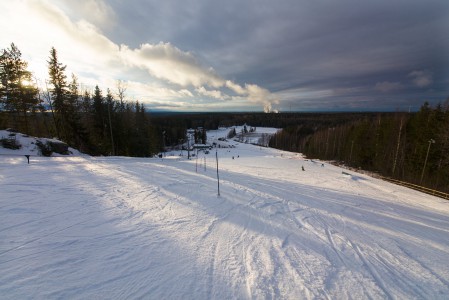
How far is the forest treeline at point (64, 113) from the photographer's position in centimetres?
2250

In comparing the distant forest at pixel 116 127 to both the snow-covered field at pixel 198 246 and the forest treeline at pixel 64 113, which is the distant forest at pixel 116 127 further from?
the snow-covered field at pixel 198 246

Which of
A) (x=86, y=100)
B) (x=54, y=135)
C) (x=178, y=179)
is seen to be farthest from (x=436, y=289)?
(x=86, y=100)

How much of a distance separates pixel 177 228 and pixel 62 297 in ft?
12.5

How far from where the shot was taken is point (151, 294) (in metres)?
4.20

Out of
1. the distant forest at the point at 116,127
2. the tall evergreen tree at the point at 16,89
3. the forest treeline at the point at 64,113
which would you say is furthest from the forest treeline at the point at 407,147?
the tall evergreen tree at the point at 16,89

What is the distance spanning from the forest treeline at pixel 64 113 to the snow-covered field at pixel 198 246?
17287 mm

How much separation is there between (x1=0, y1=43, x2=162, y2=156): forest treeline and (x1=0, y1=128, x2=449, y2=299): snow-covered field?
17.3 meters

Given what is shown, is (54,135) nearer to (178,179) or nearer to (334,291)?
(178,179)

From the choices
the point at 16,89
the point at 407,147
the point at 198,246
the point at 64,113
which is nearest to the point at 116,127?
the point at 64,113

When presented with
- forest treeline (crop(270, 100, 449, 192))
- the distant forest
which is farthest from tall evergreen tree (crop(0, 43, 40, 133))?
forest treeline (crop(270, 100, 449, 192))

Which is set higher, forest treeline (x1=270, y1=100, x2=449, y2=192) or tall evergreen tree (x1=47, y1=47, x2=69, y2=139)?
tall evergreen tree (x1=47, y1=47, x2=69, y2=139)

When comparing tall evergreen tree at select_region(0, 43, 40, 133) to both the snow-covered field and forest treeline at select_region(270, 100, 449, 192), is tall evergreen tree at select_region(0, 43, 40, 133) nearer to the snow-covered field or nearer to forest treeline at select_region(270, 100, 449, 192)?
the snow-covered field

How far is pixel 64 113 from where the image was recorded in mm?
25547

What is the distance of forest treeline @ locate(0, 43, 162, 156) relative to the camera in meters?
22.5
